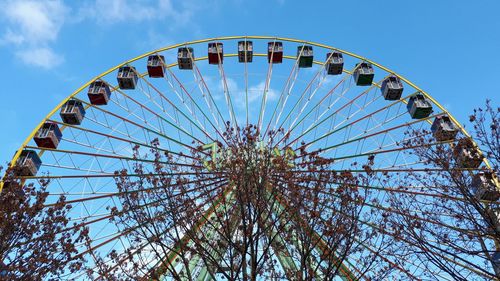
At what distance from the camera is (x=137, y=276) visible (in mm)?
10469

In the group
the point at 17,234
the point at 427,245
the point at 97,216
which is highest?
the point at 97,216

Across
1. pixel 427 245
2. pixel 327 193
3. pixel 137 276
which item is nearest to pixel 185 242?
pixel 137 276

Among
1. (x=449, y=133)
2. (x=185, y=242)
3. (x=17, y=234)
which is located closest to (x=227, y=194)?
(x=185, y=242)

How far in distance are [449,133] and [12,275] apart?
14.8m

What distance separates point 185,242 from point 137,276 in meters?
1.33

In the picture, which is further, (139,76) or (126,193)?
(139,76)

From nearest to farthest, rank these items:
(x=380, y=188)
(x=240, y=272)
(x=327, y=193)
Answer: (x=240, y=272) → (x=327, y=193) → (x=380, y=188)

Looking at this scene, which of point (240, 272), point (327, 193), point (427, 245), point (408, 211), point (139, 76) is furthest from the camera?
point (139, 76)

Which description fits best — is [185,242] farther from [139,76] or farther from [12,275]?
[139,76]

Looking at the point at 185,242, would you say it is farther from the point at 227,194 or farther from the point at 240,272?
the point at 227,194

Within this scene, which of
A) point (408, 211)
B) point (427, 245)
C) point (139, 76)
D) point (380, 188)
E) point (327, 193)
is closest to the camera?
point (427, 245)

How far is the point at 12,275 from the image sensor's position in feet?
34.6

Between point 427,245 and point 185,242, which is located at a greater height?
point 185,242

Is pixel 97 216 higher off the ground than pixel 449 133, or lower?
higher
